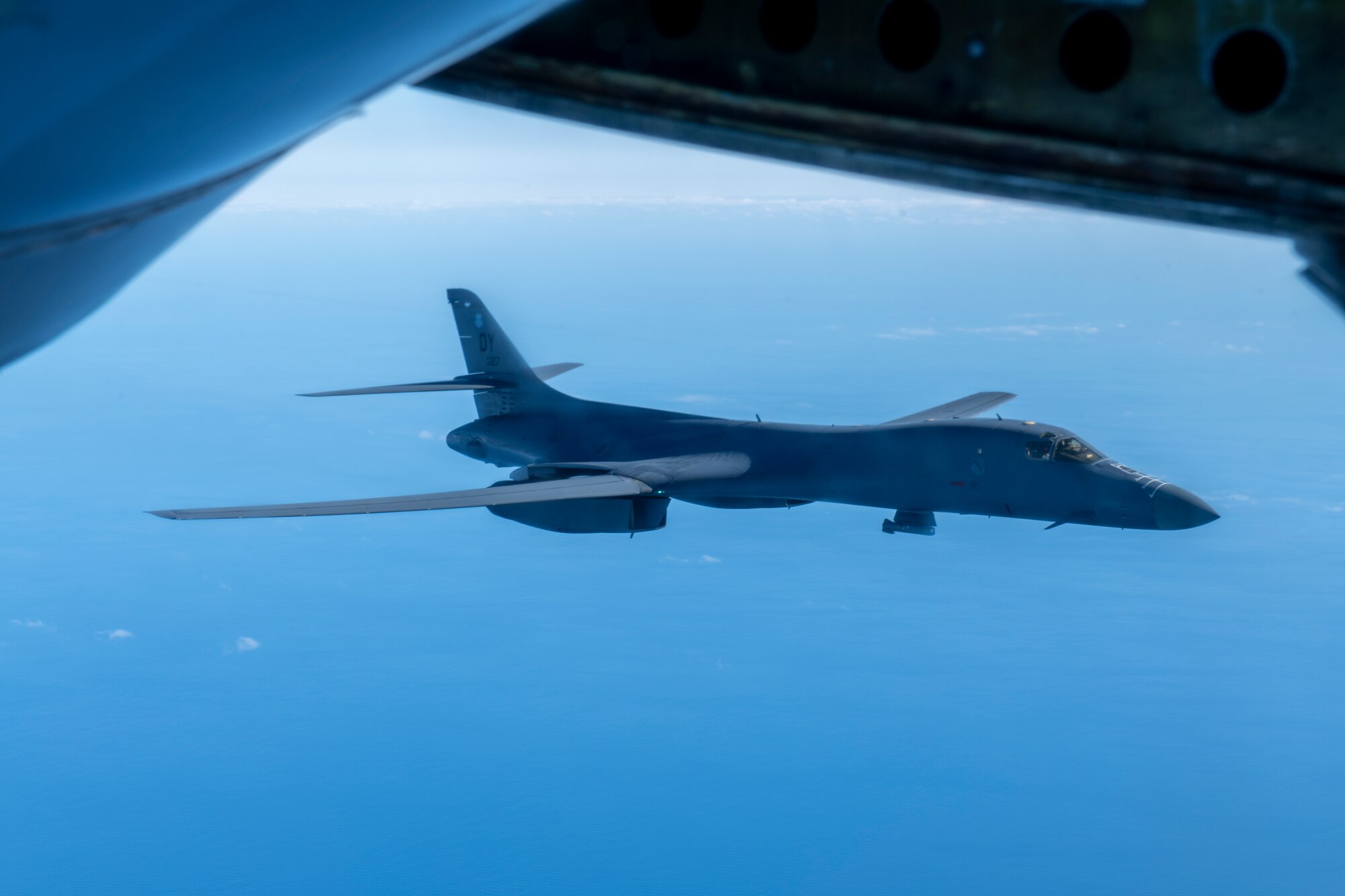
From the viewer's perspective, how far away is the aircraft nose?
21.7 metres

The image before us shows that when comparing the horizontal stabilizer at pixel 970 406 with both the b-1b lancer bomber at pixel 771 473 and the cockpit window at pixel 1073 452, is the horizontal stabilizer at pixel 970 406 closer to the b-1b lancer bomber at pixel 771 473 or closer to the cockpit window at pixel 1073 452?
the b-1b lancer bomber at pixel 771 473

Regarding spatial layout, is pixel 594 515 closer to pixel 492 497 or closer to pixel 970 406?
pixel 492 497

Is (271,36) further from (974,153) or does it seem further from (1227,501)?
(1227,501)

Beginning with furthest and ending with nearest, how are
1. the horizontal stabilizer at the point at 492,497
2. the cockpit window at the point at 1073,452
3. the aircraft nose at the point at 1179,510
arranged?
1. the horizontal stabilizer at the point at 492,497
2. the cockpit window at the point at 1073,452
3. the aircraft nose at the point at 1179,510

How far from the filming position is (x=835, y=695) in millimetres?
151750

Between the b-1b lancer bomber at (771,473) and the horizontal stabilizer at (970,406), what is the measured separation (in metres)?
2.00

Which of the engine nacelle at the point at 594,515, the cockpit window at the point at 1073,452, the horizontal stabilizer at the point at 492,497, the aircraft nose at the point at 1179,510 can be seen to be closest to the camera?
the aircraft nose at the point at 1179,510

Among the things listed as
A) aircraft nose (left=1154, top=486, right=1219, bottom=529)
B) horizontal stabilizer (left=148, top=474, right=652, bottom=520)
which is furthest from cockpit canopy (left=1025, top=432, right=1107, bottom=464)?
horizontal stabilizer (left=148, top=474, right=652, bottom=520)

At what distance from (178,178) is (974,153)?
328 cm

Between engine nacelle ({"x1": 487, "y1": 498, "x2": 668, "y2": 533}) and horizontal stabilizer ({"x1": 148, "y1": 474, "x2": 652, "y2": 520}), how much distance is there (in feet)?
1.02

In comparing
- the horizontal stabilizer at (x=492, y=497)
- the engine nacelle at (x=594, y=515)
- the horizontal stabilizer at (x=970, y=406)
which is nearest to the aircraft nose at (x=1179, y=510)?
the horizontal stabilizer at (x=970, y=406)

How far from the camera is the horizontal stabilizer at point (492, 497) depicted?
881 inches

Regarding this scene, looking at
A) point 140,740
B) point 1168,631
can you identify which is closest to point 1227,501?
point 1168,631

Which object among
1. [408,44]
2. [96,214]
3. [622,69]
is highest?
[622,69]
